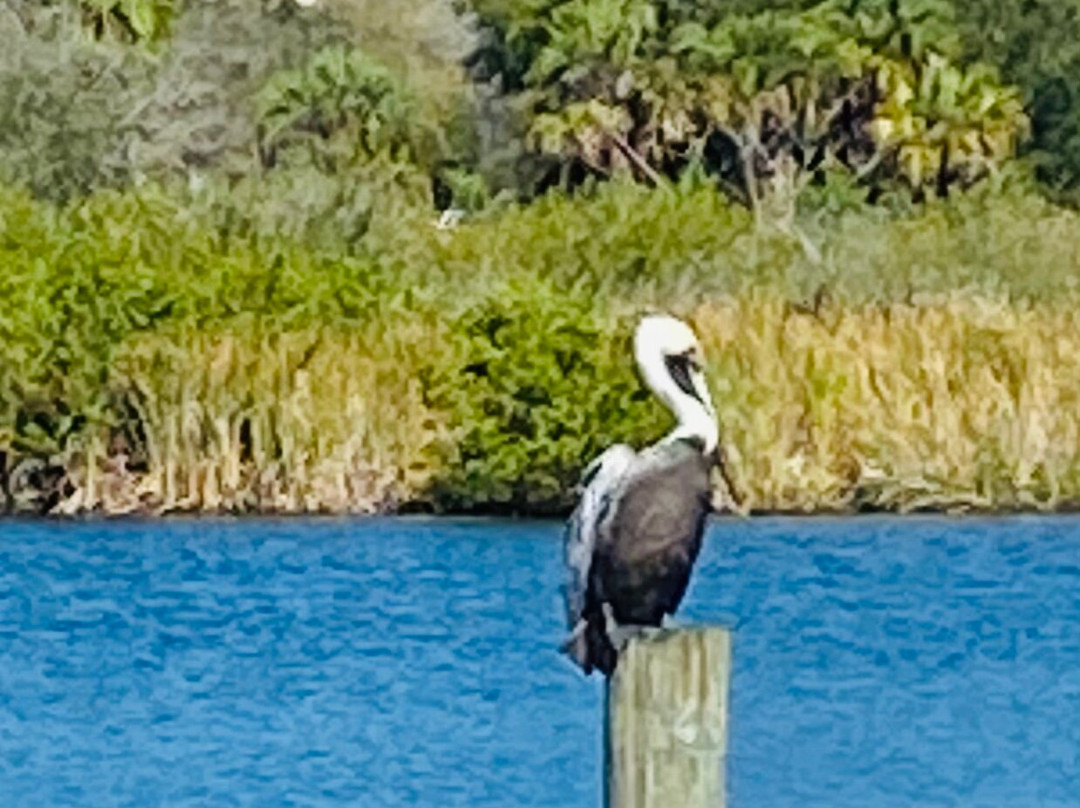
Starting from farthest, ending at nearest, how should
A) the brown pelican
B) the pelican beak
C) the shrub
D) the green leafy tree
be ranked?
the green leafy tree
the shrub
the pelican beak
the brown pelican

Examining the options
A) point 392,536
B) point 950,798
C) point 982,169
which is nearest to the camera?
point 950,798

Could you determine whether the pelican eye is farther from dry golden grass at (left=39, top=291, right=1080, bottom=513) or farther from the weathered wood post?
dry golden grass at (left=39, top=291, right=1080, bottom=513)

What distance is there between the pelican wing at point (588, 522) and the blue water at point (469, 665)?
437 centimetres

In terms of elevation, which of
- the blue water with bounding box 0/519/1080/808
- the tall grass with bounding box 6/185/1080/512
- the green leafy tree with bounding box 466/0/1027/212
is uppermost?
Result: the green leafy tree with bounding box 466/0/1027/212

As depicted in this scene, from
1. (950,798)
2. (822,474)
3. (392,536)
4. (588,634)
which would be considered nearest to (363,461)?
(392,536)

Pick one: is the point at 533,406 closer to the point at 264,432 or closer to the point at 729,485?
the point at 729,485

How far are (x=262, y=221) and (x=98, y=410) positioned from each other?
4.70m

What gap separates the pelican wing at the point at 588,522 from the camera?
6.18 meters

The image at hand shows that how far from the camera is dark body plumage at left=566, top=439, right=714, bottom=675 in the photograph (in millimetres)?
6094

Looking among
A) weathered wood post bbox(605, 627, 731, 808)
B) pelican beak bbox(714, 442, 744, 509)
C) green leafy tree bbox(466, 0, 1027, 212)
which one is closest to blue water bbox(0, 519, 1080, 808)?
pelican beak bbox(714, 442, 744, 509)

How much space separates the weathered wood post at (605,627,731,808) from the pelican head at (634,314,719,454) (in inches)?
48.1

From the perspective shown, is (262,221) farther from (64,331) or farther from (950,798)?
(950,798)

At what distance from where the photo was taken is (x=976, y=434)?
58.3 feet

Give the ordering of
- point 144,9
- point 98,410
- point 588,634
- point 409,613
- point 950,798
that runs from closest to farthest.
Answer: point 588,634 → point 950,798 → point 409,613 → point 98,410 → point 144,9
